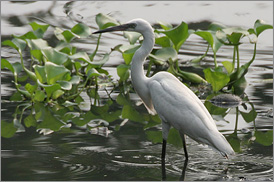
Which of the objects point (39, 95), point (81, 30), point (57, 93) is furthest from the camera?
point (81, 30)

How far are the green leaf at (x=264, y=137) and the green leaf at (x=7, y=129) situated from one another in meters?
2.62

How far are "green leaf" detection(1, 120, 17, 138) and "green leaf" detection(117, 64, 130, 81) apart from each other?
73.7 inches

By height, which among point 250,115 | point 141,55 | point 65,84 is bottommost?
point 250,115

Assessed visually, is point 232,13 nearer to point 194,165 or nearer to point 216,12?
point 216,12

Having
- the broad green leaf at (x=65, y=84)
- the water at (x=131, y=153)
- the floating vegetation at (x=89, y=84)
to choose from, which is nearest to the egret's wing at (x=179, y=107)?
the water at (x=131, y=153)

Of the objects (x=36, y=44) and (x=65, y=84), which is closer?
(x=65, y=84)

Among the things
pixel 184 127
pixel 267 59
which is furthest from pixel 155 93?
pixel 267 59

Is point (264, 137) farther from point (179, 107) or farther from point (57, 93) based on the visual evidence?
point (57, 93)

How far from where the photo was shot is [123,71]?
335 inches

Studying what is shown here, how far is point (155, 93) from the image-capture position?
20.4ft

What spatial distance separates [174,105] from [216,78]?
236 cm

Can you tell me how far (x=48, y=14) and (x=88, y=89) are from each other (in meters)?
4.46

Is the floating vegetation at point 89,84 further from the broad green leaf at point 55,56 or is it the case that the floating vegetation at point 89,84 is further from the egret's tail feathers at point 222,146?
the egret's tail feathers at point 222,146

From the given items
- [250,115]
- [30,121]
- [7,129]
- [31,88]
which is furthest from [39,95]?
[250,115]
